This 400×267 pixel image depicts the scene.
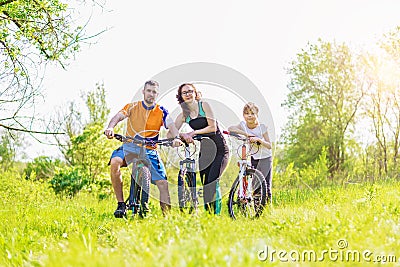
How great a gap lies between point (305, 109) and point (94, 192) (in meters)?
11.7

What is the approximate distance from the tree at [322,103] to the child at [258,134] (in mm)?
14507

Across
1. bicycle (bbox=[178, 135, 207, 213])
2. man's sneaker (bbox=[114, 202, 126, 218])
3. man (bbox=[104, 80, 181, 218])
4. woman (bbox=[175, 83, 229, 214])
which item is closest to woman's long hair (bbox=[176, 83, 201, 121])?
woman (bbox=[175, 83, 229, 214])

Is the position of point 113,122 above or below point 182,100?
below

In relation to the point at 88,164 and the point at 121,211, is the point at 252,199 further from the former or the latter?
the point at 88,164

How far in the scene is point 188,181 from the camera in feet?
21.4

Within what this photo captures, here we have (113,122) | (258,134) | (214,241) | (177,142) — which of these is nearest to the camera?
(214,241)

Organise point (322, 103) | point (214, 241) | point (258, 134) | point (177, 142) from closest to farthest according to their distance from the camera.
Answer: point (214, 241) < point (177, 142) < point (258, 134) < point (322, 103)

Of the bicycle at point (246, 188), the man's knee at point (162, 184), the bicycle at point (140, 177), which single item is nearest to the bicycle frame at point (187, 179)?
the man's knee at point (162, 184)

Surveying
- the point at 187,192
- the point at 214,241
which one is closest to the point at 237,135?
the point at 187,192

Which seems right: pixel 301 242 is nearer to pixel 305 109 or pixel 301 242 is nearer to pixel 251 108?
pixel 251 108

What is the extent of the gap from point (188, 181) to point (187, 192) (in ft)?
0.61

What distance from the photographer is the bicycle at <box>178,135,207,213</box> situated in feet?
20.9

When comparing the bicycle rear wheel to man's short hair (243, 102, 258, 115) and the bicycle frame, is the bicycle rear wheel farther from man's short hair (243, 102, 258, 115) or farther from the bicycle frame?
man's short hair (243, 102, 258, 115)

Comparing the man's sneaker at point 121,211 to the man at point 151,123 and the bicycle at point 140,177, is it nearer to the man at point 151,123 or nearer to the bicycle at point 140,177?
the bicycle at point 140,177
